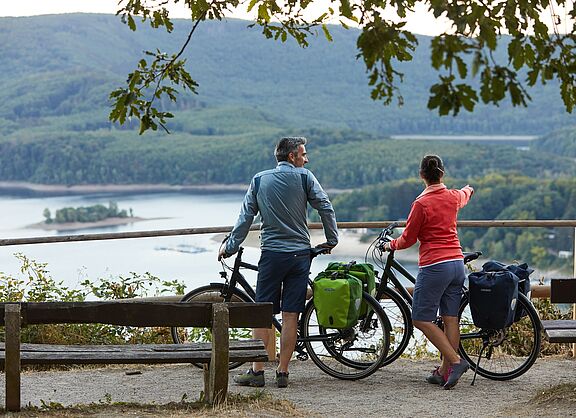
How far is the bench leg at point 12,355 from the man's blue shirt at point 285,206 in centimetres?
170

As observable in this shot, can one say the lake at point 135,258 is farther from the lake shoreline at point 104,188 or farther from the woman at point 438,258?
the lake shoreline at point 104,188

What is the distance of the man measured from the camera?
6.58 m

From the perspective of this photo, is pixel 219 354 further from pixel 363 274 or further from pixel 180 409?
pixel 363 274

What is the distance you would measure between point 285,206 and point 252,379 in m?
1.17

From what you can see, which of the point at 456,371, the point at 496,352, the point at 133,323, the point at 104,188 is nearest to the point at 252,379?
the point at 456,371

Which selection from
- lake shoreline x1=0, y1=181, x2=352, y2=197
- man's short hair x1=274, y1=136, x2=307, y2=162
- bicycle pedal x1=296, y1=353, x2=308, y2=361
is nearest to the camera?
man's short hair x1=274, y1=136, x2=307, y2=162

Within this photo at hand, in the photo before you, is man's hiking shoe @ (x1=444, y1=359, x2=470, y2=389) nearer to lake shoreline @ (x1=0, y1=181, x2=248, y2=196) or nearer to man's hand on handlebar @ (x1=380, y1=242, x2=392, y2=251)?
man's hand on handlebar @ (x1=380, y1=242, x2=392, y2=251)

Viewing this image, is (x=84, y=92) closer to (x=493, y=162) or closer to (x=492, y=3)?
(x=493, y=162)

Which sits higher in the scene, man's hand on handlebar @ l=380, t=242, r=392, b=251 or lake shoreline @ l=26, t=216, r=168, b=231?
man's hand on handlebar @ l=380, t=242, r=392, b=251

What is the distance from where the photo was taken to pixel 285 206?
259 inches

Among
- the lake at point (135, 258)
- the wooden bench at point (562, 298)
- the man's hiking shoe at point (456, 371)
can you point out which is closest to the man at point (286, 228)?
the lake at point (135, 258)

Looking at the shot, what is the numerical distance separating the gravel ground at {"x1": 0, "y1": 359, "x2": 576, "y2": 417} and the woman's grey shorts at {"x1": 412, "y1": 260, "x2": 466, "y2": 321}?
20.3 inches

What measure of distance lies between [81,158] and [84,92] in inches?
262

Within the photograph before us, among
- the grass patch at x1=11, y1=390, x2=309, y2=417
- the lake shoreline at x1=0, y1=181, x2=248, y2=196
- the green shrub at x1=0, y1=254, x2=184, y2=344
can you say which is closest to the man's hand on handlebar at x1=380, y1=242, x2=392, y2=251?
the grass patch at x1=11, y1=390, x2=309, y2=417
